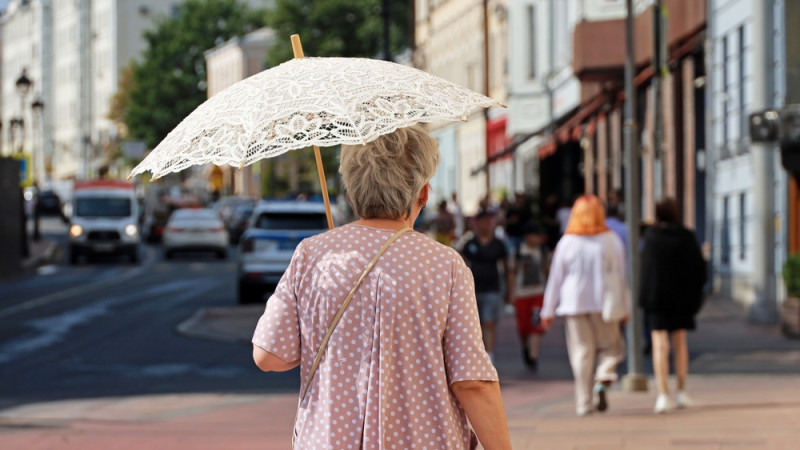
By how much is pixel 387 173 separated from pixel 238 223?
5794 centimetres

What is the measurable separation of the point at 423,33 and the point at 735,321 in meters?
53.9

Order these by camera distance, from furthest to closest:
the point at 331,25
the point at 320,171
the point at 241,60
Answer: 1. the point at 241,60
2. the point at 331,25
3. the point at 320,171

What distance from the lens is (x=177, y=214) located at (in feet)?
162

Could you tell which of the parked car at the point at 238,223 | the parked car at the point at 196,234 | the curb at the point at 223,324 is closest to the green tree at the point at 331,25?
the parked car at the point at 238,223

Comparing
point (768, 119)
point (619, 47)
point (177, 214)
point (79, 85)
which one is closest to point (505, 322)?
point (768, 119)

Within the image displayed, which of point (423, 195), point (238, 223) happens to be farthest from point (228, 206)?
point (423, 195)

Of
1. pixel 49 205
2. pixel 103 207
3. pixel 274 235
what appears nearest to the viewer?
pixel 274 235

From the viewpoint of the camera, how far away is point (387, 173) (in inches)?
174

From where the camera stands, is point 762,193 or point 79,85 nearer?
point 762,193

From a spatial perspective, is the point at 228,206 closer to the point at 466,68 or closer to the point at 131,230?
the point at 466,68

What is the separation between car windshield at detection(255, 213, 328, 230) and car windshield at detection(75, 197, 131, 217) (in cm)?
2250

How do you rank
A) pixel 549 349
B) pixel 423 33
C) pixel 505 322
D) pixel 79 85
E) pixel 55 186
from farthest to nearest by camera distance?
pixel 79 85
pixel 55 186
pixel 423 33
pixel 505 322
pixel 549 349

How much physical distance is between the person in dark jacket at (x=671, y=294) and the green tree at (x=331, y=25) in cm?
7074

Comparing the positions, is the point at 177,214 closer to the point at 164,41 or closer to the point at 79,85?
the point at 164,41
